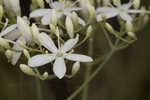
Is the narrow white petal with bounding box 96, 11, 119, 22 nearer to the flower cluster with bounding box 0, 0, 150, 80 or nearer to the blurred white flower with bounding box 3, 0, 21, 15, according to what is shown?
the flower cluster with bounding box 0, 0, 150, 80

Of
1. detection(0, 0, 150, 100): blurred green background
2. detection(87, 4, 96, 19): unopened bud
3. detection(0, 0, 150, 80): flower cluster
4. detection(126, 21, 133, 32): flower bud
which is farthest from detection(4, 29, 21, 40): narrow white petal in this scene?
detection(0, 0, 150, 100): blurred green background

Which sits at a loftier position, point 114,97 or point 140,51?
point 140,51

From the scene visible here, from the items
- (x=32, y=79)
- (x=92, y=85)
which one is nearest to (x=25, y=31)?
(x=32, y=79)

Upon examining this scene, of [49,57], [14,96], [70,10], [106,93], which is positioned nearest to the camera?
[49,57]

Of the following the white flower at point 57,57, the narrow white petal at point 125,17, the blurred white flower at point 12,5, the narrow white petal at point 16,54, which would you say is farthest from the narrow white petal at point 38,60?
the narrow white petal at point 125,17

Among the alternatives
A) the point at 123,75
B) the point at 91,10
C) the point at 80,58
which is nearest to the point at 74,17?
the point at 91,10

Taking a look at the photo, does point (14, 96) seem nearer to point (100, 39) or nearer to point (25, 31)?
point (100, 39)
